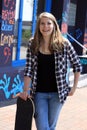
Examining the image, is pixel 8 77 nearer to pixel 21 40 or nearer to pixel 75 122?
pixel 21 40

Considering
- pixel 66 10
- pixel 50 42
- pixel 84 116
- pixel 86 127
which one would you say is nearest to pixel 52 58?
pixel 50 42

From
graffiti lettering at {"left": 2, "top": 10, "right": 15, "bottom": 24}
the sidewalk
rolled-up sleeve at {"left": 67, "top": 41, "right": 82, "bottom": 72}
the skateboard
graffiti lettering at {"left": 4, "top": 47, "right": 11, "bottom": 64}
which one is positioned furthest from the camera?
graffiti lettering at {"left": 4, "top": 47, "right": 11, "bottom": 64}

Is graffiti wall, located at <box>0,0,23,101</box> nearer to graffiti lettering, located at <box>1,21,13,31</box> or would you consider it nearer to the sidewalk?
graffiti lettering, located at <box>1,21,13,31</box>

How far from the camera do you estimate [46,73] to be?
13.0 feet

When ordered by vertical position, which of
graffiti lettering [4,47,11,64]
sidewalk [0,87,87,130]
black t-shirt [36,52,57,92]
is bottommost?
sidewalk [0,87,87,130]

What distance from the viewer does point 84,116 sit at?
7250 mm

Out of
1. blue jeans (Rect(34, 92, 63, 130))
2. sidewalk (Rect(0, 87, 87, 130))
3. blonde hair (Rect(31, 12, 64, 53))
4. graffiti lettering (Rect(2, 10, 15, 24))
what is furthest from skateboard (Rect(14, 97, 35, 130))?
graffiti lettering (Rect(2, 10, 15, 24))

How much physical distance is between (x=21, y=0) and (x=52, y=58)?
13.7 feet

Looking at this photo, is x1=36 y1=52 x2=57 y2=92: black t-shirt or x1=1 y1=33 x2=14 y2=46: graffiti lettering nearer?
x1=36 y1=52 x2=57 y2=92: black t-shirt

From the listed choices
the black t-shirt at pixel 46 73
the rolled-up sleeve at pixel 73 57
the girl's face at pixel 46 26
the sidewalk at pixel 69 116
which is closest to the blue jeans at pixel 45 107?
the black t-shirt at pixel 46 73

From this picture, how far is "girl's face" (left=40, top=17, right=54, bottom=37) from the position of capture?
397 centimetres

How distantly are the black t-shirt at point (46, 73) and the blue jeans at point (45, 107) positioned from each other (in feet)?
0.23

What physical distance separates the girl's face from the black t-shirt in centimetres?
22

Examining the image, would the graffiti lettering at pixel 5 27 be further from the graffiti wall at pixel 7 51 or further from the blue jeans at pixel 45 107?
the blue jeans at pixel 45 107
